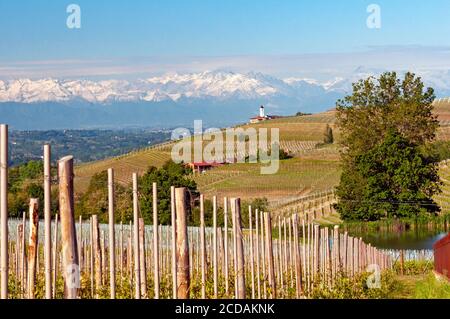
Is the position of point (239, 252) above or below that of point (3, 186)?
below


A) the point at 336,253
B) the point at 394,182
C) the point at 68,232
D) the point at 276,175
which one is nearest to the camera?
the point at 68,232

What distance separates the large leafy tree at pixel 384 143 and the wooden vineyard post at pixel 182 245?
41.3 m

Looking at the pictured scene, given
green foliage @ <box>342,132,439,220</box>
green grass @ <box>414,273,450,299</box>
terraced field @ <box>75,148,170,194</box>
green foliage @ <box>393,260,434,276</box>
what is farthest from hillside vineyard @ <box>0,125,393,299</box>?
terraced field @ <box>75,148,170,194</box>

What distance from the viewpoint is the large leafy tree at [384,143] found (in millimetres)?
50344

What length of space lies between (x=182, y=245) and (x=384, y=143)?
1715 inches

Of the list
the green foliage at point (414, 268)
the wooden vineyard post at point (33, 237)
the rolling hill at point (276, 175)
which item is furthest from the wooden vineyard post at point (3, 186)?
the rolling hill at point (276, 175)

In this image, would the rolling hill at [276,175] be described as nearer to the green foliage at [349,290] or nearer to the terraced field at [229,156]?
the terraced field at [229,156]

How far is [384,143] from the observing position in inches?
2037

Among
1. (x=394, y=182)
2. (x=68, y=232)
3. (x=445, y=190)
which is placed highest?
(x=68, y=232)

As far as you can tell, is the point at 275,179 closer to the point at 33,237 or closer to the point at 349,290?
the point at 349,290

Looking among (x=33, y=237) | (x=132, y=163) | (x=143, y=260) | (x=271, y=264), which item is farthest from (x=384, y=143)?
(x=132, y=163)
